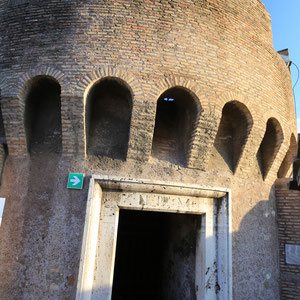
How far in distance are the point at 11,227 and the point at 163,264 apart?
12.1ft

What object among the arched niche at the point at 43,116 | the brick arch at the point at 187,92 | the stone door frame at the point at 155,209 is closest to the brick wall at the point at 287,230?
the stone door frame at the point at 155,209

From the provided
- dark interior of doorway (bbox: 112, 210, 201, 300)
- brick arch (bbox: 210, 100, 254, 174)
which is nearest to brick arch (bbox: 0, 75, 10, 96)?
brick arch (bbox: 210, 100, 254, 174)

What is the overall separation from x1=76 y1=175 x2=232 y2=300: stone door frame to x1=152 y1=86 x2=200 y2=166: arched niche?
0.63 metres

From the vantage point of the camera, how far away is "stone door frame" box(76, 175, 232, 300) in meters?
3.60

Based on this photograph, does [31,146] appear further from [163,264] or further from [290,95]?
[290,95]

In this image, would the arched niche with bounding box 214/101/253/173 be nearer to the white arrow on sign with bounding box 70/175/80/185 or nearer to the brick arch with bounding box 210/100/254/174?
the brick arch with bounding box 210/100/254/174

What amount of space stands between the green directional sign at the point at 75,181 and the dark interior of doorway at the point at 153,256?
2.17m

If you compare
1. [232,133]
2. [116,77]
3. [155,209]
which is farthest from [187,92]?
[155,209]

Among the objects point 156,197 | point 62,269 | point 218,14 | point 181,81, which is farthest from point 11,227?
point 218,14

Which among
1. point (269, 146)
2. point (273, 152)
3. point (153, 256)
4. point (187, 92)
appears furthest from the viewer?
point (153, 256)

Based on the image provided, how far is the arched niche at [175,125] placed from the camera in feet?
13.8

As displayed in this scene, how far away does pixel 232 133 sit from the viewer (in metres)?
4.86

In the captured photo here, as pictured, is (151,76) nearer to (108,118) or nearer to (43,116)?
(108,118)

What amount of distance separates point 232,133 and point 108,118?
242 centimetres
